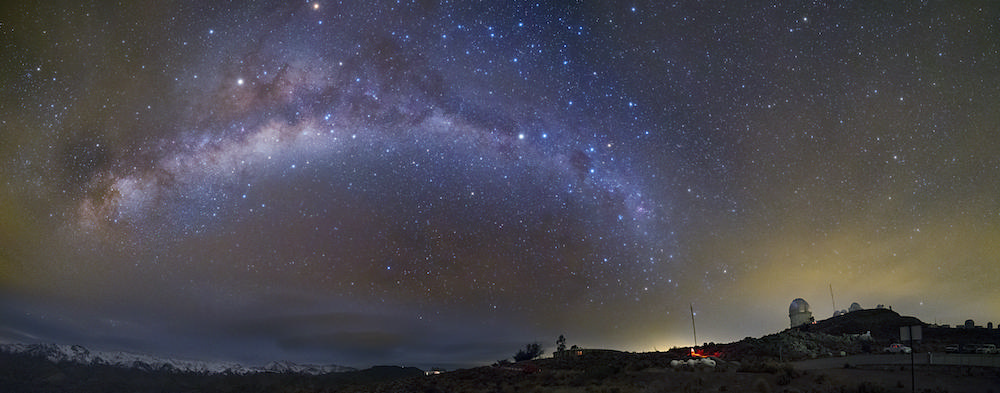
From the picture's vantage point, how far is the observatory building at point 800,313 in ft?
283

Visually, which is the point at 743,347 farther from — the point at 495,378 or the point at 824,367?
the point at 495,378

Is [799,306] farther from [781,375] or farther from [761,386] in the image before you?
[761,386]

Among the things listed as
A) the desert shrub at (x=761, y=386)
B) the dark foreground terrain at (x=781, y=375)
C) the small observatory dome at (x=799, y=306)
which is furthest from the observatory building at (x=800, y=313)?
the desert shrub at (x=761, y=386)

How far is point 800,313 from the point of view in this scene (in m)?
86.6

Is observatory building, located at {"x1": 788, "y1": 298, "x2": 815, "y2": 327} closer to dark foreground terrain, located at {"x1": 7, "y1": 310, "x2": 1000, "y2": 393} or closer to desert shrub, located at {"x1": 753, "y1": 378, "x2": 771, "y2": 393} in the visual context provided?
dark foreground terrain, located at {"x1": 7, "y1": 310, "x2": 1000, "y2": 393}

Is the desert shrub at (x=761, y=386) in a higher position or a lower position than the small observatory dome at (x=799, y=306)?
lower

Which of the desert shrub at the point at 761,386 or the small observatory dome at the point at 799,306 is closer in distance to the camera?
the desert shrub at the point at 761,386

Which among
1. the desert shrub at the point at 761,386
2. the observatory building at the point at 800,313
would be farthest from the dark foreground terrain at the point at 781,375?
the observatory building at the point at 800,313

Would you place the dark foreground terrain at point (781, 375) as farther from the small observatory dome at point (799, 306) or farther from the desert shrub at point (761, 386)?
the small observatory dome at point (799, 306)

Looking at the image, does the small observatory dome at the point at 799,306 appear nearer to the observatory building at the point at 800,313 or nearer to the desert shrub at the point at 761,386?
the observatory building at the point at 800,313

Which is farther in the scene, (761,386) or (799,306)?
(799,306)

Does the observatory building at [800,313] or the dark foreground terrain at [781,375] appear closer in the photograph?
the dark foreground terrain at [781,375]

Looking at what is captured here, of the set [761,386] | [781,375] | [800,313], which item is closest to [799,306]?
[800,313]

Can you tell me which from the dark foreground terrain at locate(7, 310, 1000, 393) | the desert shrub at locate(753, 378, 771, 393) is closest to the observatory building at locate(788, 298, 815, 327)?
the dark foreground terrain at locate(7, 310, 1000, 393)
